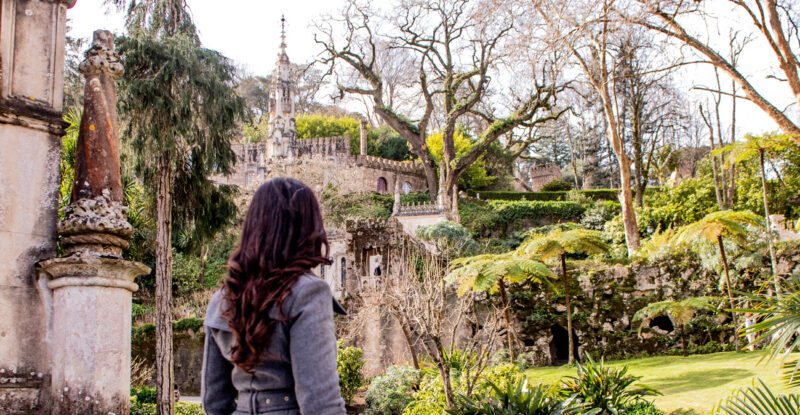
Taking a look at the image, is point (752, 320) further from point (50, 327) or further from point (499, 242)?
point (499, 242)

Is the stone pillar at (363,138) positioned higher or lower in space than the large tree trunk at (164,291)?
higher

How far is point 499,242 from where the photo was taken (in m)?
31.9

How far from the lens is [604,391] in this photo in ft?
28.5

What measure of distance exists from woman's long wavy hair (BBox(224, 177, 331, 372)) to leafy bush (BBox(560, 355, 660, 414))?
23.1 ft

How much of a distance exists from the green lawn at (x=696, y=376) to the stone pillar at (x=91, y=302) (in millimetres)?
6727

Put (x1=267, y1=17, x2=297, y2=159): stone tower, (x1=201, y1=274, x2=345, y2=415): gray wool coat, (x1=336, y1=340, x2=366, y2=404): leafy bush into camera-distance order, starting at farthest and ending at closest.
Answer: (x1=267, y1=17, x2=297, y2=159): stone tower
(x1=336, y1=340, x2=366, y2=404): leafy bush
(x1=201, y1=274, x2=345, y2=415): gray wool coat

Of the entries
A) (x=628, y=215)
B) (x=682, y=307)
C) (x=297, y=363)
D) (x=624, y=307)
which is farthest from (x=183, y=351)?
(x=297, y=363)

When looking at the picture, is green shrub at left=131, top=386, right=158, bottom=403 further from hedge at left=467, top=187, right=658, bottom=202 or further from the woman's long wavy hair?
hedge at left=467, top=187, right=658, bottom=202

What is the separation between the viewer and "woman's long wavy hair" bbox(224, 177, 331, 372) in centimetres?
222

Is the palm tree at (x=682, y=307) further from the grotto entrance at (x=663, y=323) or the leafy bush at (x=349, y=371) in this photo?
the leafy bush at (x=349, y=371)

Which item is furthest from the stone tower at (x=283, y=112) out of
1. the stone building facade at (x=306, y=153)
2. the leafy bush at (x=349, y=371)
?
the leafy bush at (x=349, y=371)

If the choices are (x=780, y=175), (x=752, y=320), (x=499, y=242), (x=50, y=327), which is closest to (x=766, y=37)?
(x=752, y=320)

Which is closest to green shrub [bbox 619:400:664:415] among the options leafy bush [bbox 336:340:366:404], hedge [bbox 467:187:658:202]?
leafy bush [bbox 336:340:366:404]

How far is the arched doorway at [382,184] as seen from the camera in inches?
1726
